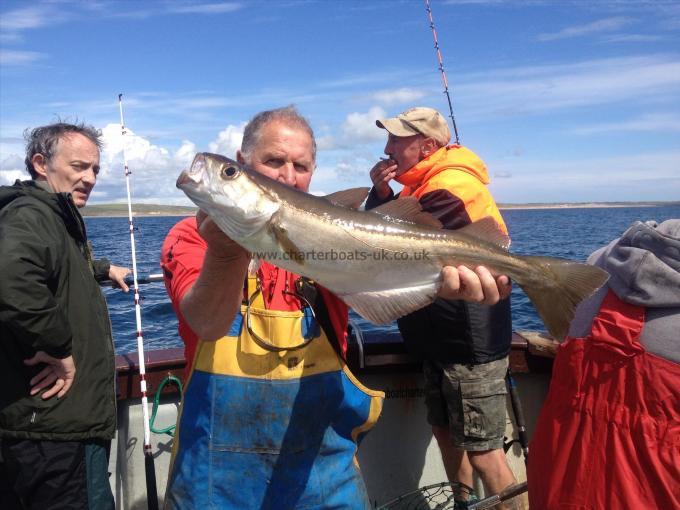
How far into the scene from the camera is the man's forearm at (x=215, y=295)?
9.00ft

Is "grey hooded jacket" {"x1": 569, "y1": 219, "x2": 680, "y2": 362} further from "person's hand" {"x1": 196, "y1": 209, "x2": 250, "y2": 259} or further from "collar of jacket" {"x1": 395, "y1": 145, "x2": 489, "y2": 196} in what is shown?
"collar of jacket" {"x1": 395, "y1": 145, "x2": 489, "y2": 196}

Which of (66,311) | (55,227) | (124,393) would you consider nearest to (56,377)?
(66,311)

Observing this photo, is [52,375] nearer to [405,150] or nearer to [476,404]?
[476,404]

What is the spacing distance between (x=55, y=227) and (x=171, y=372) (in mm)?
1916

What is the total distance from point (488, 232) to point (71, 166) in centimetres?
364

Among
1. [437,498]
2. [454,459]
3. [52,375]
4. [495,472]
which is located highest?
[52,375]

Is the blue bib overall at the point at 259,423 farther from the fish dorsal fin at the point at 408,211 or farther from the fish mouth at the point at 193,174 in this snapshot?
the fish dorsal fin at the point at 408,211

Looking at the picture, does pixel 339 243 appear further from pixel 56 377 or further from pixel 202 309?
pixel 56 377

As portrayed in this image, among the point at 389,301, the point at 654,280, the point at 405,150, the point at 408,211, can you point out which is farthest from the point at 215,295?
the point at 405,150

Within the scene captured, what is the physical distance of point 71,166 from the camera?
4613 millimetres

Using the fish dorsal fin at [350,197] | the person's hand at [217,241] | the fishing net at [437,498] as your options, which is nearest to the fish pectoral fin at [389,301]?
the fish dorsal fin at [350,197]

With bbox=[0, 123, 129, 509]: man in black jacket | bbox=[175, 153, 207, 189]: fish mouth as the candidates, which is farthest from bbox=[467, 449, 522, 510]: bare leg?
bbox=[175, 153, 207, 189]: fish mouth

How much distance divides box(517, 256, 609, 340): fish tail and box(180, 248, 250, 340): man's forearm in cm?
176

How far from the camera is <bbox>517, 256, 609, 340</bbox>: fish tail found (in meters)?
2.97
